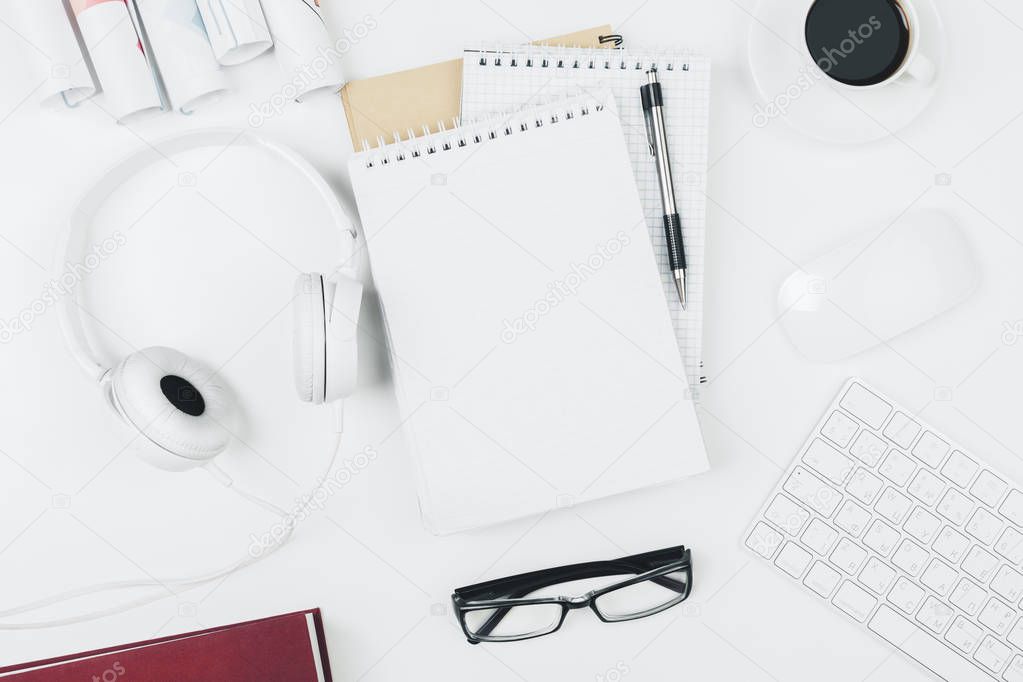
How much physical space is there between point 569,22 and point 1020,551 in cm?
69

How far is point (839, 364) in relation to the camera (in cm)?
77

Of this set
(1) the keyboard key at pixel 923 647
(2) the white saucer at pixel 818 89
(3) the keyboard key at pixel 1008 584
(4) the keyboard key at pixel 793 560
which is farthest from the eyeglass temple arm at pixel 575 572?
(2) the white saucer at pixel 818 89

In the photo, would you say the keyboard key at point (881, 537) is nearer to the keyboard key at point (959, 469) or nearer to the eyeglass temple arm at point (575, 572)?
the keyboard key at point (959, 469)

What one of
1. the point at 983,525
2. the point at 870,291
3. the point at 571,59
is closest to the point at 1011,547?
the point at 983,525

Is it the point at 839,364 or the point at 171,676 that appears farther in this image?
the point at 839,364

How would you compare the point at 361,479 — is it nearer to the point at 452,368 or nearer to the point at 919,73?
the point at 452,368

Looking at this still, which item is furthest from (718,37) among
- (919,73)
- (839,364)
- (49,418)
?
(49,418)

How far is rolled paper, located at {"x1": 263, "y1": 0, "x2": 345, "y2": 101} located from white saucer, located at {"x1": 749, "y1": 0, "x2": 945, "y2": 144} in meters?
0.39

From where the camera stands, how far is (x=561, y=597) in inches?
29.1

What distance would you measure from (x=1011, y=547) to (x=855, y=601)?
→ 16 cm

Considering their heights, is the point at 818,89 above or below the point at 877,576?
above

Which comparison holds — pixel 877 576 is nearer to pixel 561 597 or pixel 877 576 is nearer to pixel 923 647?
pixel 923 647

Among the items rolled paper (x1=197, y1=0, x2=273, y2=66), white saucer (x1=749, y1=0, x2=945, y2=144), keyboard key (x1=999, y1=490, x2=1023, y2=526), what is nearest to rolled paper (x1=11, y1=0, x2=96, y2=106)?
rolled paper (x1=197, y1=0, x2=273, y2=66)

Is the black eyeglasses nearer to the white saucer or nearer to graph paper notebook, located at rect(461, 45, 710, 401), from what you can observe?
graph paper notebook, located at rect(461, 45, 710, 401)
